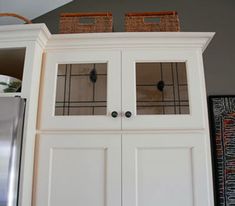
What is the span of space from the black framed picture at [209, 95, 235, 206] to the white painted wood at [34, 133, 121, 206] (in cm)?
76

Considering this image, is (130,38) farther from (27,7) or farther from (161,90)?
(27,7)

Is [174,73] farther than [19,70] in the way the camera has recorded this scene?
No

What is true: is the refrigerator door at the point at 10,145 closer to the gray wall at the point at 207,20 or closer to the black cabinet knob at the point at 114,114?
the black cabinet knob at the point at 114,114

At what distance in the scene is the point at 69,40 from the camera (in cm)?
136

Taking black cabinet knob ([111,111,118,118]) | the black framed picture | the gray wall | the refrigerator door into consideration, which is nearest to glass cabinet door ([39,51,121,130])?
black cabinet knob ([111,111,118,118])

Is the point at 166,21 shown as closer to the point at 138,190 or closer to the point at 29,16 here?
the point at 138,190

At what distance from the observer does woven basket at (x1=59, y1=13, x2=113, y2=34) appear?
1.44m

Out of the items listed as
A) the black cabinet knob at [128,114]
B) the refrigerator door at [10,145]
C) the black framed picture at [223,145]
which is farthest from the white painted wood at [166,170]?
the refrigerator door at [10,145]

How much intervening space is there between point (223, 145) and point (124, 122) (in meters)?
0.79

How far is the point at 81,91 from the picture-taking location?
4.34ft

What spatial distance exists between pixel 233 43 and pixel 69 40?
1259 millimetres

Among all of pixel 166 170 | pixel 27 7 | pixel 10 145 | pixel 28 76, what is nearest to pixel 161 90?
pixel 166 170

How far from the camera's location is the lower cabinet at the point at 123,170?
3.84ft

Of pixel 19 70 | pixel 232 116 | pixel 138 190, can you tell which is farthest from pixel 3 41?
pixel 232 116
